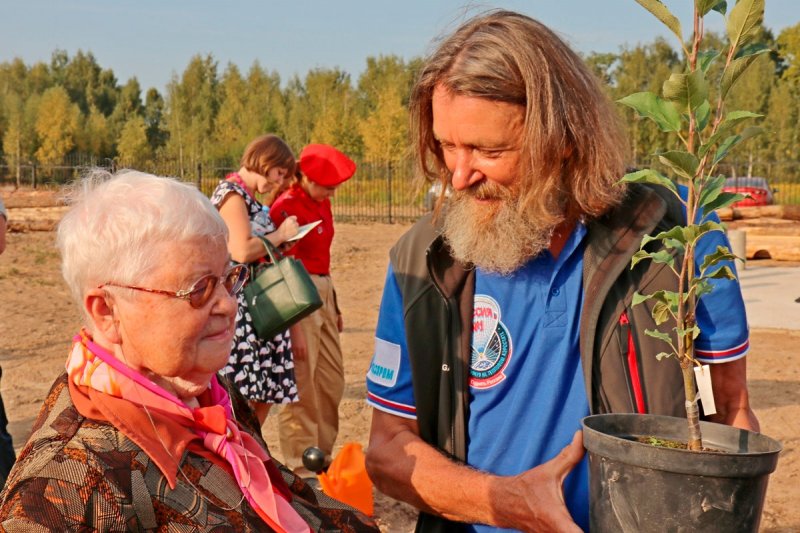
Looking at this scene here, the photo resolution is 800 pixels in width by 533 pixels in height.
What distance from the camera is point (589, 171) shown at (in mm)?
2178

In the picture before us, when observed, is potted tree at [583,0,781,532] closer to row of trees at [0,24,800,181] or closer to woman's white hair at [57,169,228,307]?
woman's white hair at [57,169,228,307]

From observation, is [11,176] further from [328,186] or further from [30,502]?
[30,502]

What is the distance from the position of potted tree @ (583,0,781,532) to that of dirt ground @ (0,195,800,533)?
1492 mm

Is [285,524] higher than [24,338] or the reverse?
higher

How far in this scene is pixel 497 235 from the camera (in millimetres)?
2162

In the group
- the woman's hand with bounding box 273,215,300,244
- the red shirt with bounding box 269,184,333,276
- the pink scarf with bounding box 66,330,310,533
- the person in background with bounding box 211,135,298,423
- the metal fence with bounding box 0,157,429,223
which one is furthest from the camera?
the metal fence with bounding box 0,157,429,223

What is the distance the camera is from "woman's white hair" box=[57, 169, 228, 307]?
1.88 m

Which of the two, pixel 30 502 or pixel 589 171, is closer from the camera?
pixel 30 502

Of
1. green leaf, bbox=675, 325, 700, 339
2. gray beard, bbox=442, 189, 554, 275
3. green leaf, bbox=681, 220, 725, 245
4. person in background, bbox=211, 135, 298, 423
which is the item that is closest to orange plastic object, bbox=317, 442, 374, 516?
person in background, bbox=211, 135, 298, 423

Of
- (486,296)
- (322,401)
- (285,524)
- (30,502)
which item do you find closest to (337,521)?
(285,524)

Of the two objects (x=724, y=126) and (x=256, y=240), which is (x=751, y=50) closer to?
(x=724, y=126)

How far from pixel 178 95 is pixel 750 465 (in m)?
64.5

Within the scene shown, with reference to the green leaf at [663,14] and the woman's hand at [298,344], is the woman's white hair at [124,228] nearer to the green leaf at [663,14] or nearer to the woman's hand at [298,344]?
the green leaf at [663,14]

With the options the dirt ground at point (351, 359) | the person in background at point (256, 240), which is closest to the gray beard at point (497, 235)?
the dirt ground at point (351, 359)
